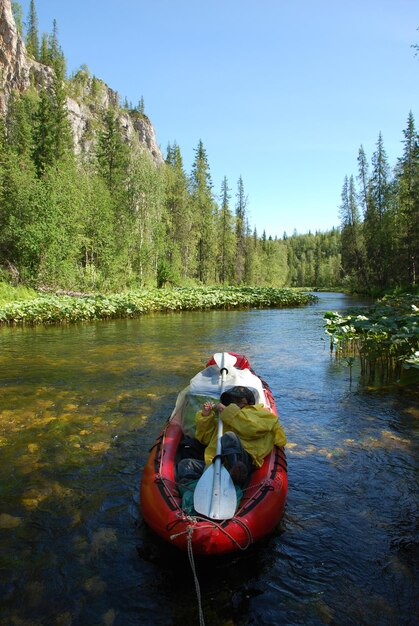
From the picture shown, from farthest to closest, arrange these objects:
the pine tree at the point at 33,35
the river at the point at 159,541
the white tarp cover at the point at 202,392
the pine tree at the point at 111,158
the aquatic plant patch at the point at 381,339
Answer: the pine tree at the point at 33,35 < the pine tree at the point at 111,158 < the aquatic plant patch at the point at 381,339 < the white tarp cover at the point at 202,392 < the river at the point at 159,541

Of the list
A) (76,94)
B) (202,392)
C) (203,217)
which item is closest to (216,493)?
(202,392)

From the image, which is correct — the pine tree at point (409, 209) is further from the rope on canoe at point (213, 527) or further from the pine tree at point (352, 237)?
the rope on canoe at point (213, 527)

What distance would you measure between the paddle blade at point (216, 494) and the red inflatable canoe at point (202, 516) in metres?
0.05

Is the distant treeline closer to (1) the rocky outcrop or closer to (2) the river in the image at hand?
(2) the river

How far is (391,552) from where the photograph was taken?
11.8 feet

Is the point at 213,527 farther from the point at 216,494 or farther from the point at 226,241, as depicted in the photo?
the point at 226,241

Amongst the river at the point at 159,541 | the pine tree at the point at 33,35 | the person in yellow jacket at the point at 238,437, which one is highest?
the pine tree at the point at 33,35

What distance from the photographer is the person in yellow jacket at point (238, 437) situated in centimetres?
392

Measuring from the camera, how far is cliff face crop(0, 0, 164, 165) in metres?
53.8

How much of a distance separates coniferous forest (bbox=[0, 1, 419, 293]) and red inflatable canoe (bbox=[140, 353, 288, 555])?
69.1 feet

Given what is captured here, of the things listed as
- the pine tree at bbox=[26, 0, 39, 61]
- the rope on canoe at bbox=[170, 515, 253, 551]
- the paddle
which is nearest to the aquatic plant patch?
the paddle

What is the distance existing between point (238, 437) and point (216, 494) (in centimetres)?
86

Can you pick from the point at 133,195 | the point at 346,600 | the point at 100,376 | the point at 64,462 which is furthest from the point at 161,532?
the point at 133,195

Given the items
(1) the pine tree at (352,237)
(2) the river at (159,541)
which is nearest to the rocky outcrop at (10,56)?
(1) the pine tree at (352,237)
